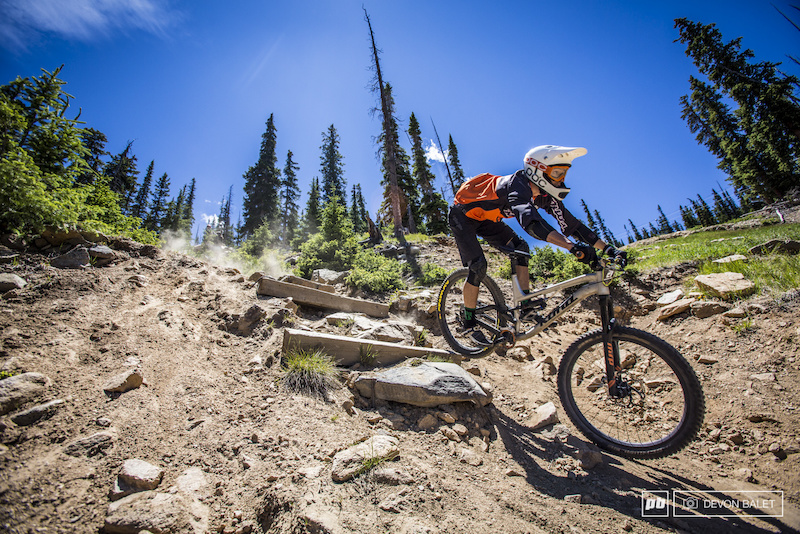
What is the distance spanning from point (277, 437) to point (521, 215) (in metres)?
3.38

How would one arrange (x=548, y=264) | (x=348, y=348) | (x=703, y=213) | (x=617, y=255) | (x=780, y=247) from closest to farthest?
(x=617, y=255) < (x=348, y=348) < (x=780, y=247) < (x=548, y=264) < (x=703, y=213)

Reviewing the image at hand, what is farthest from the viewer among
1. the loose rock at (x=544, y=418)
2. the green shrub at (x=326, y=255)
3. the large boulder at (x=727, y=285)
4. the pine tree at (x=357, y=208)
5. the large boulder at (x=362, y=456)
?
the pine tree at (x=357, y=208)

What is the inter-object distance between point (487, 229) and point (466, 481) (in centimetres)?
322

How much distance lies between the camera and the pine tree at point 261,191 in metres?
32.7

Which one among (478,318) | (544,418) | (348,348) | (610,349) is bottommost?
(544,418)

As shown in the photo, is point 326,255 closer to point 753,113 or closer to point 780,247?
point 780,247

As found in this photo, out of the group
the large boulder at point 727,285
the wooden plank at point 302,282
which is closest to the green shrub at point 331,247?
the wooden plank at point 302,282

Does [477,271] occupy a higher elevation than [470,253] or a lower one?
lower

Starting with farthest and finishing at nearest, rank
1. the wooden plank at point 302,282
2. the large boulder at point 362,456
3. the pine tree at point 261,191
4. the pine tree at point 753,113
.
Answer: the pine tree at point 261,191, the pine tree at point 753,113, the wooden plank at point 302,282, the large boulder at point 362,456

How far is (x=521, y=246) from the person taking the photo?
412cm

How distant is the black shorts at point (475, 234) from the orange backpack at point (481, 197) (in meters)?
0.10

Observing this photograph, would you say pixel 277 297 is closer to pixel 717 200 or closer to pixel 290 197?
pixel 290 197

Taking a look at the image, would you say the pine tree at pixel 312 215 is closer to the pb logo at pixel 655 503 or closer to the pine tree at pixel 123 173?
the pine tree at pixel 123 173

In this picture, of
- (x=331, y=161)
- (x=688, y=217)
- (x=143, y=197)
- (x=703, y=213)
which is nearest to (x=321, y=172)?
(x=331, y=161)
